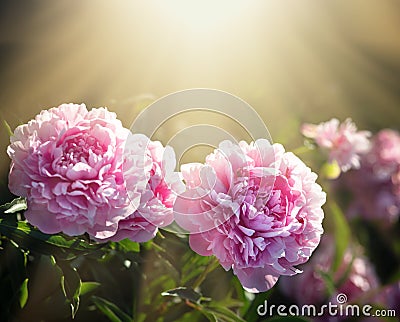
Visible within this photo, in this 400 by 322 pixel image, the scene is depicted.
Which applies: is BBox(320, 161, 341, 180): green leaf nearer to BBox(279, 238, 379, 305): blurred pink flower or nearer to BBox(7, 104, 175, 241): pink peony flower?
BBox(279, 238, 379, 305): blurred pink flower

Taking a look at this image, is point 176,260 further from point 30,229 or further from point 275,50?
point 275,50

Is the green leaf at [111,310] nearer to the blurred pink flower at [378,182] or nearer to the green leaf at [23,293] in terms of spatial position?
the green leaf at [23,293]

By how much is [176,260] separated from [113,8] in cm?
66

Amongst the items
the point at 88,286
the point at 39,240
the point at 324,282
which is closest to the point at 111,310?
the point at 88,286

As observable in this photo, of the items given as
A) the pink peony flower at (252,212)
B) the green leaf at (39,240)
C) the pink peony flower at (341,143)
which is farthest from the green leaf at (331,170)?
the green leaf at (39,240)

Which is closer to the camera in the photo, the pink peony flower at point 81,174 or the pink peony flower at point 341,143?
the pink peony flower at point 81,174

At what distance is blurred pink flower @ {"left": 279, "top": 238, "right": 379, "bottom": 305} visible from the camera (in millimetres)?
1153

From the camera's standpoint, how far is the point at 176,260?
80 centimetres

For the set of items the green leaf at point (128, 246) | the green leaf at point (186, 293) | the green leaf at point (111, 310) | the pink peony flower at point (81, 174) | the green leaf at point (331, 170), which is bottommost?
the green leaf at point (331, 170)

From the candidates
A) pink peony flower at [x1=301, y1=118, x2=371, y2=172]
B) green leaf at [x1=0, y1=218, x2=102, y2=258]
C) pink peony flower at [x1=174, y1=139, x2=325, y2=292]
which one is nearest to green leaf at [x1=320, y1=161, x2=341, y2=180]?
pink peony flower at [x1=301, y1=118, x2=371, y2=172]

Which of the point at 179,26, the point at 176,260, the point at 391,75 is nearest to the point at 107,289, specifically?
the point at 176,260

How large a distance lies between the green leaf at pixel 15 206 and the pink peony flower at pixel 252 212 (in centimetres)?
16

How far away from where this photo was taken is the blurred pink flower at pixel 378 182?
1471mm

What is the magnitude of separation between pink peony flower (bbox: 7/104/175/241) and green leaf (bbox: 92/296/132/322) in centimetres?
15
